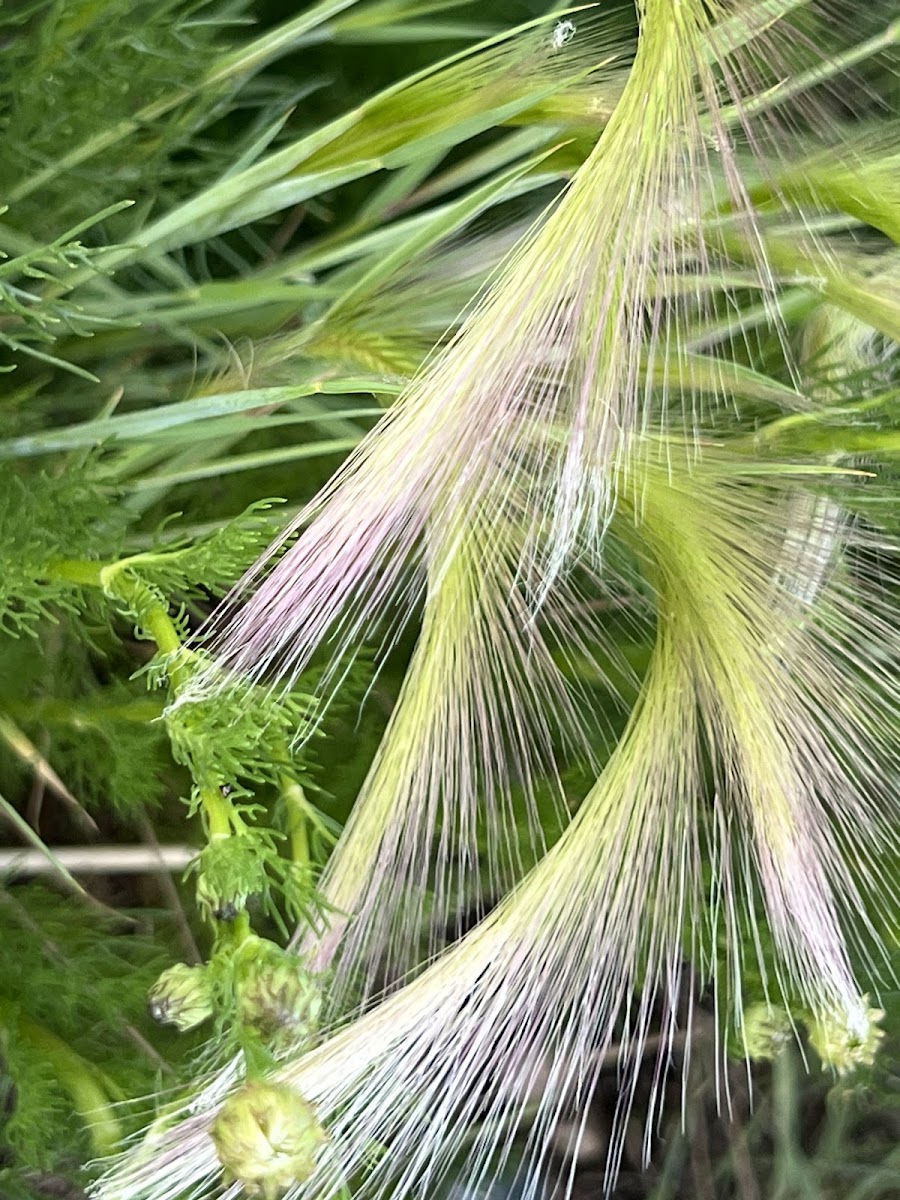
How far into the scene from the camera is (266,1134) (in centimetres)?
28

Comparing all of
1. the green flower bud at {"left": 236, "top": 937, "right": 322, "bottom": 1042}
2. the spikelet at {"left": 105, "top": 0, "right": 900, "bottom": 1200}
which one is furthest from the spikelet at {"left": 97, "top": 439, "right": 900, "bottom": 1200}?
the green flower bud at {"left": 236, "top": 937, "right": 322, "bottom": 1042}

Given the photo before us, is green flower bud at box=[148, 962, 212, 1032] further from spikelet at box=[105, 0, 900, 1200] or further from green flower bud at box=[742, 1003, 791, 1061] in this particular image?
green flower bud at box=[742, 1003, 791, 1061]

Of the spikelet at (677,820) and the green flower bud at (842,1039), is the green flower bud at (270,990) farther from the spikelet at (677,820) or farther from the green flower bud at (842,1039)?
the green flower bud at (842,1039)

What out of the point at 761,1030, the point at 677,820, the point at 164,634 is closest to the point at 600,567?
the point at 677,820

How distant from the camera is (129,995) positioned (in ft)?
1.86

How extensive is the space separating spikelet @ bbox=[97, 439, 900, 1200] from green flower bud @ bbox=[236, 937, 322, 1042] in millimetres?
107

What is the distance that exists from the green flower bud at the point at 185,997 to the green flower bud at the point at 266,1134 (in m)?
0.04

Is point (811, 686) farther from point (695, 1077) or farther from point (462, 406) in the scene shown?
point (695, 1077)

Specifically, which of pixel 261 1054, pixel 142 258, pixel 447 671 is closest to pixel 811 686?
pixel 447 671

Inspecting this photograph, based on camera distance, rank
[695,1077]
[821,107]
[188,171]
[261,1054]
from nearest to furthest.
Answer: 1. [261,1054]
2. [821,107]
3. [188,171]
4. [695,1077]

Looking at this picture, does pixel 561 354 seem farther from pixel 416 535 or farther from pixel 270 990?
pixel 270 990

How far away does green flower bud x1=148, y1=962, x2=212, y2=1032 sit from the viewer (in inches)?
12.5

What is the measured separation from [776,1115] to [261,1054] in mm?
641

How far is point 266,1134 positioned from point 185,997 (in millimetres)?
54
